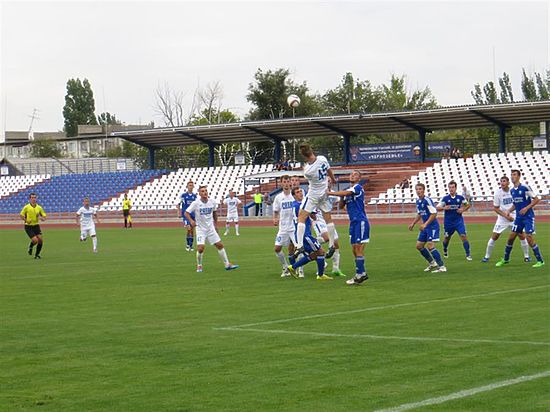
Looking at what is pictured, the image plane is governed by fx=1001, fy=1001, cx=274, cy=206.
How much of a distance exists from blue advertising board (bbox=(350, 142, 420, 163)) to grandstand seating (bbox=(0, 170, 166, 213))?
16.6 m

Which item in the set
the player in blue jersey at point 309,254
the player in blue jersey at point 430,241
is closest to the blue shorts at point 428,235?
the player in blue jersey at point 430,241

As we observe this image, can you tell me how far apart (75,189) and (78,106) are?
65.5 metres

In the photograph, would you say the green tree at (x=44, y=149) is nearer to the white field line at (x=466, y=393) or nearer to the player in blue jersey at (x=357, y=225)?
the player in blue jersey at (x=357, y=225)

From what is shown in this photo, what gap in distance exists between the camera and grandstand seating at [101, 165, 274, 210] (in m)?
69.9

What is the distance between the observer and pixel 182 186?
72.4 meters

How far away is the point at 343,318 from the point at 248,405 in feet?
18.2

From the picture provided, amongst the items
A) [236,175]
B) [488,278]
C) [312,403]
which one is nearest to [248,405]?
[312,403]

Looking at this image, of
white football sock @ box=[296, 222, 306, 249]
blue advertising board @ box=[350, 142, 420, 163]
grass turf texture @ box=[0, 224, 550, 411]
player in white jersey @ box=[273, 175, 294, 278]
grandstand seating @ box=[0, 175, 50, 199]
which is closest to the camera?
grass turf texture @ box=[0, 224, 550, 411]

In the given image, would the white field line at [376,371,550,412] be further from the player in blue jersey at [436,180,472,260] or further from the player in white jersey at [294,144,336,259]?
the player in blue jersey at [436,180,472,260]

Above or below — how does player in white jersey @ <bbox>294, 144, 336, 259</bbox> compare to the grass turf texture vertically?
above

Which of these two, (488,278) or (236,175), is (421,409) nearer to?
(488,278)

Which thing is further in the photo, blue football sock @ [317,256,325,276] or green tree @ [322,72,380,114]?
green tree @ [322,72,380,114]

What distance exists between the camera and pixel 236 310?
15.3 metres

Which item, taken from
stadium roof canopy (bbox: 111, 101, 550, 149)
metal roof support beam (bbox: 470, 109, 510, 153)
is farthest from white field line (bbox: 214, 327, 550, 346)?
metal roof support beam (bbox: 470, 109, 510, 153)
